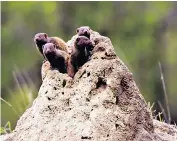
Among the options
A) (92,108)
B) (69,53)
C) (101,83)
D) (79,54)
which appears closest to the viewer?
(92,108)

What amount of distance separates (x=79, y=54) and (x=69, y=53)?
0.55ft

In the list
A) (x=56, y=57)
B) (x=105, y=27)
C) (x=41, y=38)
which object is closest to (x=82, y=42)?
(x=56, y=57)

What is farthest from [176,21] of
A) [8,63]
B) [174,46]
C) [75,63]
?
→ [75,63]

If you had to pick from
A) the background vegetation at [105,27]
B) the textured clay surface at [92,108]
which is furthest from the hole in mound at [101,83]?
the background vegetation at [105,27]

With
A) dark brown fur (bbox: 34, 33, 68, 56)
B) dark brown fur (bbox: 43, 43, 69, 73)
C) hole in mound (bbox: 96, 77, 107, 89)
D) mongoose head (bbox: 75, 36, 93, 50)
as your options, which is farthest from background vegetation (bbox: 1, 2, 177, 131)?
hole in mound (bbox: 96, 77, 107, 89)

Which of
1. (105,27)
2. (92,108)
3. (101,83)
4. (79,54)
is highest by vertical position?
(105,27)

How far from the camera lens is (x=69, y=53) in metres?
3.62

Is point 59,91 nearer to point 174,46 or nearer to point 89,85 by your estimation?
point 89,85

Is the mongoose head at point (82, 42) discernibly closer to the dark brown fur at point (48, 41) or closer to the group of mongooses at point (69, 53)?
the group of mongooses at point (69, 53)

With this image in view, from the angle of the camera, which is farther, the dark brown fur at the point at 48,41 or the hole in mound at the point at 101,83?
the dark brown fur at the point at 48,41

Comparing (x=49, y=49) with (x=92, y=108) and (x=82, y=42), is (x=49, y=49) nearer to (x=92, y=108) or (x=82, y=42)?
(x=82, y=42)

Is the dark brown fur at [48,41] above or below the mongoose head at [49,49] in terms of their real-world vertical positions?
above

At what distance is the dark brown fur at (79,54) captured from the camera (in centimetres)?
345

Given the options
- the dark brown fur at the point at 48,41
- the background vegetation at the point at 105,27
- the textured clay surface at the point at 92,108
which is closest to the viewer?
the textured clay surface at the point at 92,108
